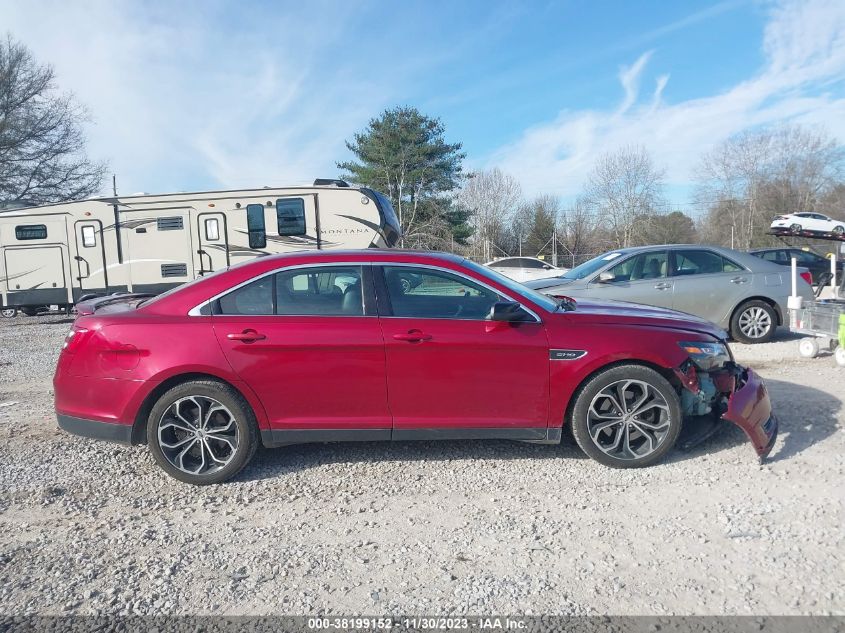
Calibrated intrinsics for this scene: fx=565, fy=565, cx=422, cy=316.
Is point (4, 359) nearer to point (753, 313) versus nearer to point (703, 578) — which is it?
point (703, 578)

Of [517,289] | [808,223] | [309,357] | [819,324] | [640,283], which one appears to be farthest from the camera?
[808,223]

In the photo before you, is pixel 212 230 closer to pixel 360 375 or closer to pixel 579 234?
pixel 360 375

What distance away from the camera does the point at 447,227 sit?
34250 millimetres

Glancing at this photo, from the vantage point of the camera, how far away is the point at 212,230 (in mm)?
13125

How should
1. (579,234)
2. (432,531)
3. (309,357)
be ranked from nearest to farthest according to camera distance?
(432,531) < (309,357) < (579,234)

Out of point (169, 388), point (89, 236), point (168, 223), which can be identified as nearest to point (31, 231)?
point (89, 236)

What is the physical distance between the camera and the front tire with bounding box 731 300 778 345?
8266 mm

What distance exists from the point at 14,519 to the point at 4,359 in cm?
662

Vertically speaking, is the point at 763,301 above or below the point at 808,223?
below

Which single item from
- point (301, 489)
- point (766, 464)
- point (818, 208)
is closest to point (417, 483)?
point (301, 489)

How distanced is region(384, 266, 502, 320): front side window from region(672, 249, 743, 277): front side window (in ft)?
18.0

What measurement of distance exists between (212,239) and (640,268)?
950cm

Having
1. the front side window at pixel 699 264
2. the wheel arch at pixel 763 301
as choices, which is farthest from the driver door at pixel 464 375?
the wheel arch at pixel 763 301

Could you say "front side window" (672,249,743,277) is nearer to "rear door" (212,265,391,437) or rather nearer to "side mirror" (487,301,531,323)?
"side mirror" (487,301,531,323)
